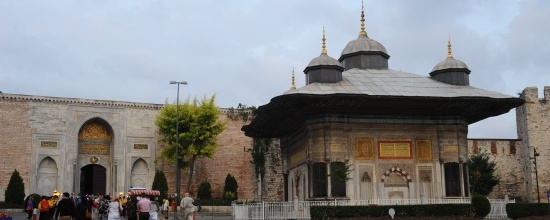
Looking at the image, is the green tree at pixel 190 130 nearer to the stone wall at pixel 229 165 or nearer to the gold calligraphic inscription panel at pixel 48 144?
the stone wall at pixel 229 165

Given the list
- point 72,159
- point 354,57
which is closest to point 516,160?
point 354,57

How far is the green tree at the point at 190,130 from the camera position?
4012cm

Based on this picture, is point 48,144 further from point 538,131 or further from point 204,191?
point 538,131

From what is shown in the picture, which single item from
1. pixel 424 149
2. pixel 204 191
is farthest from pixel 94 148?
pixel 424 149

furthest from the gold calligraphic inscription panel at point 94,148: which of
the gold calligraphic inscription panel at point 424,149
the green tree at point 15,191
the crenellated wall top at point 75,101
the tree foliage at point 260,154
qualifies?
the gold calligraphic inscription panel at point 424,149

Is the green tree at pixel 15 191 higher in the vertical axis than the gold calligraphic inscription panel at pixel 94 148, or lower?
lower

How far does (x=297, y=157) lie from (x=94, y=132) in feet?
65.2

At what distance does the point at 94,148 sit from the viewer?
42.5 metres

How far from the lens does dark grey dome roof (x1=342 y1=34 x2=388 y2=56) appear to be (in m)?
29.6

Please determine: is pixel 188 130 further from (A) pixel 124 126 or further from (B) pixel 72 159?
(B) pixel 72 159

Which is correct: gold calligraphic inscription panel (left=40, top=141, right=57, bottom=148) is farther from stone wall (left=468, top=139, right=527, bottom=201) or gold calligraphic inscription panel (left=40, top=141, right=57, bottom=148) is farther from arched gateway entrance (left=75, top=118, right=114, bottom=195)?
stone wall (left=468, top=139, right=527, bottom=201)

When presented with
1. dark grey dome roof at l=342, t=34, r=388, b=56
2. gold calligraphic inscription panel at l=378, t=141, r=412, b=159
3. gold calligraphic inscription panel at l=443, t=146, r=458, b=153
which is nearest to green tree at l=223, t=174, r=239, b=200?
dark grey dome roof at l=342, t=34, r=388, b=56

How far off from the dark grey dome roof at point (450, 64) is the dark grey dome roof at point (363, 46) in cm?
332

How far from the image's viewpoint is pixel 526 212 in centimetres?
2305
